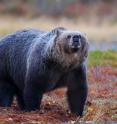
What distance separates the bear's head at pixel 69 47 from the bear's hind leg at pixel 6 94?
155 centimetres

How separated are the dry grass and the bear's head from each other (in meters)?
21.9

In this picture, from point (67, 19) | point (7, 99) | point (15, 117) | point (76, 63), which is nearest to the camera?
point (15, 117)

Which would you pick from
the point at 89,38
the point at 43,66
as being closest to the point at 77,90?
the point at 43,66

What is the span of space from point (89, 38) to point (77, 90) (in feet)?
Answer: 72.0

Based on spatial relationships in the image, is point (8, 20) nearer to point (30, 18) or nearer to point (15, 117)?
point (30, 18)

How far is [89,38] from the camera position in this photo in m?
32.7

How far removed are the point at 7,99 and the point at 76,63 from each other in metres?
1.88

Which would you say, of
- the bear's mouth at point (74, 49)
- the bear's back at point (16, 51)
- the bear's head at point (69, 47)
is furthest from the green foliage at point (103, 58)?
the bear's mouth at point (74, 49)

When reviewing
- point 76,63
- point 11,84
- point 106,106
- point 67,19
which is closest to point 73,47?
point 76,63

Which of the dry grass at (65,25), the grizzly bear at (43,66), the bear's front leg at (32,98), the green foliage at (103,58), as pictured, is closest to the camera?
the grizzly bear at (43,66)

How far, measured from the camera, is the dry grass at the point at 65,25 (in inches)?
1340

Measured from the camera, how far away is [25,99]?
10.9m

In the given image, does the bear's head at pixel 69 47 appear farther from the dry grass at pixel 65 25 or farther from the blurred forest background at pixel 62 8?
the blurred forest background at pixel 62 8

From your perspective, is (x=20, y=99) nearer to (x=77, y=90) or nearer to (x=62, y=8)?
(x=77, y=90)
